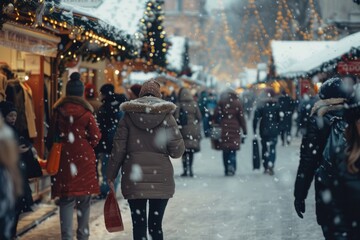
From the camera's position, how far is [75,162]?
870cm

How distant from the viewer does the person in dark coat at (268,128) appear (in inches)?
691

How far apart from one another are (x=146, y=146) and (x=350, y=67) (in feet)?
28.6

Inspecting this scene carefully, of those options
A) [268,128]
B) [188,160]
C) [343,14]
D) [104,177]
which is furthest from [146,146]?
[343,14]

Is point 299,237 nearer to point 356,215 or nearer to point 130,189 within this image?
point 130,189

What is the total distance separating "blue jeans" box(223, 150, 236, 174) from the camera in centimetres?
1730

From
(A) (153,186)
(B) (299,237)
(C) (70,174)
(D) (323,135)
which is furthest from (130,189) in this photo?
(B) (299,237)

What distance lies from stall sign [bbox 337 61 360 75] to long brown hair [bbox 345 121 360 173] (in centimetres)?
1069

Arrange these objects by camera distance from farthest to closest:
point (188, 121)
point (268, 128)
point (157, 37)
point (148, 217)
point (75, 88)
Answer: point (157, 37) → point (268, 128) → point (188, 121) → point (75, 88) → point (148, 217)

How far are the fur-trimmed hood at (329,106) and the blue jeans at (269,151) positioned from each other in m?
11.0

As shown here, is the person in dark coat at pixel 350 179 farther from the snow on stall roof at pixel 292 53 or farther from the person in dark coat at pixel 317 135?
the snow on stall roof at pixel 292 53

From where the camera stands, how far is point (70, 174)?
28.3 ft

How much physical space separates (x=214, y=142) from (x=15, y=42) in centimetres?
767

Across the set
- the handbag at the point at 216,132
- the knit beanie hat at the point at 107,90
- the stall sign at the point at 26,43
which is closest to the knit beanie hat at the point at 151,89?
the stall sign at the point at 26,43

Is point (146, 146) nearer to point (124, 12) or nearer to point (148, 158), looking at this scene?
point (148, 158)
